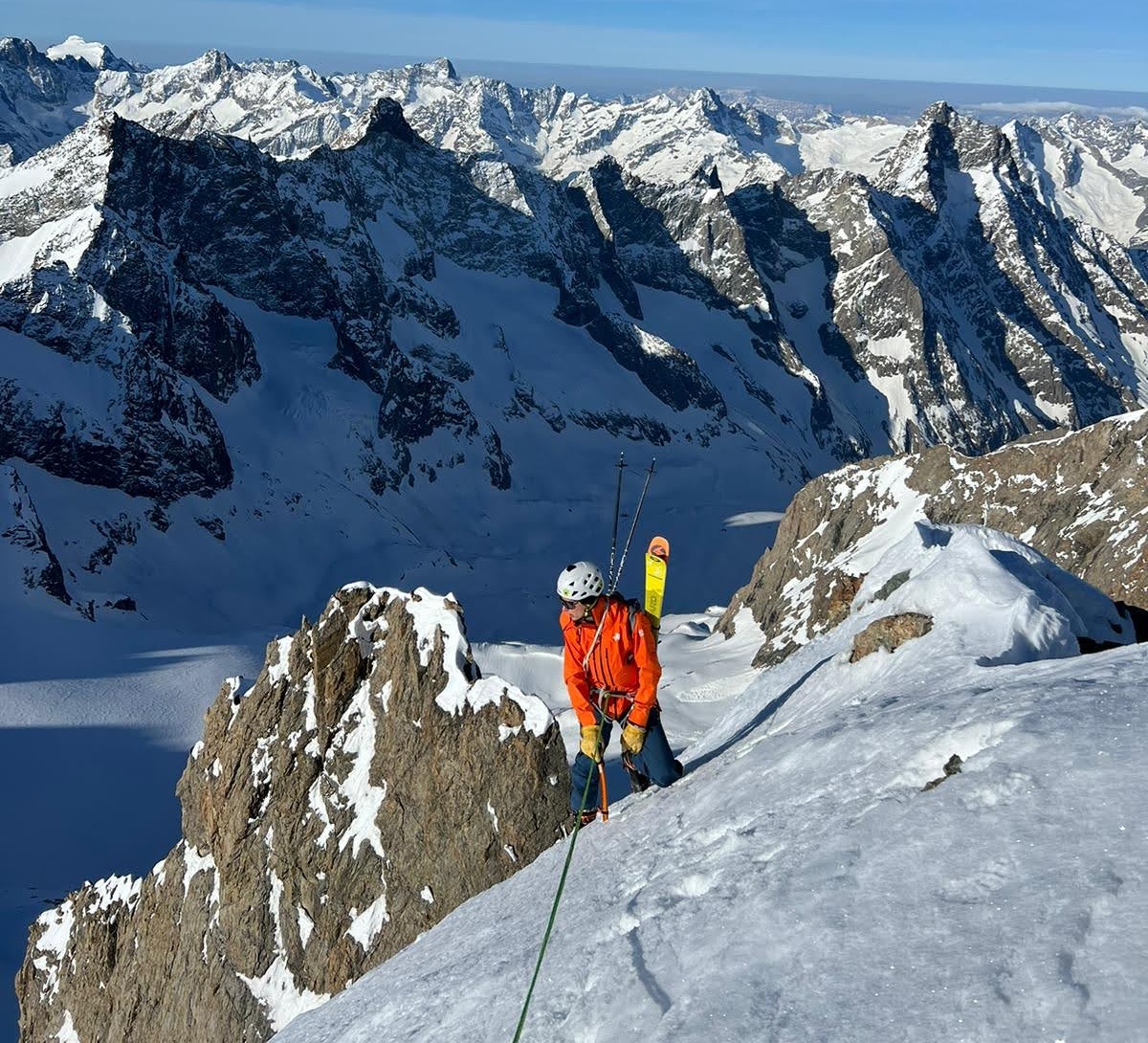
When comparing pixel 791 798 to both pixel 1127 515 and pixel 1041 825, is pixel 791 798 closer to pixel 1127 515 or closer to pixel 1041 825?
pixel 1041 825

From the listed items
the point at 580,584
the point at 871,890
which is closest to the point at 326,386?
the point at 580,584

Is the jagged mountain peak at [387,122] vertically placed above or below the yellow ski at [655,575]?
above

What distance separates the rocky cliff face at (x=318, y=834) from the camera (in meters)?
17.7

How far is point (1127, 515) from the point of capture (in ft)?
152

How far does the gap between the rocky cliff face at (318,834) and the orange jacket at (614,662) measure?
574cm

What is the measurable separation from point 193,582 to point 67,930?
260 feet

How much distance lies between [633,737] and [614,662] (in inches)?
38.3

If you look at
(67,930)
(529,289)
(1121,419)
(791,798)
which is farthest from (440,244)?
(791,798)

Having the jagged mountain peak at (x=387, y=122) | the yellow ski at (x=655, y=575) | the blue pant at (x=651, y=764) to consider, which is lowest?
the blue pant at (x=651, y=764)

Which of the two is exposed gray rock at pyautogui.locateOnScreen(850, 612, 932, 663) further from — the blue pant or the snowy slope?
the blue pant

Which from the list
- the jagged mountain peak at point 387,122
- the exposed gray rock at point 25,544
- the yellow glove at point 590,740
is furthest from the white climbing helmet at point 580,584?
the jagged mountain peak at point 387,122

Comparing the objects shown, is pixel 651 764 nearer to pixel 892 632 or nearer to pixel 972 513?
pixel 892 632

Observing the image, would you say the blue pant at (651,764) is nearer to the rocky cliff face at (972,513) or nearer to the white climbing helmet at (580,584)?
the white climbing helmet at (580,584)

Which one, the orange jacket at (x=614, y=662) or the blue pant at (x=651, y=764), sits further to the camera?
the blue pant at (x=651, y=764)
